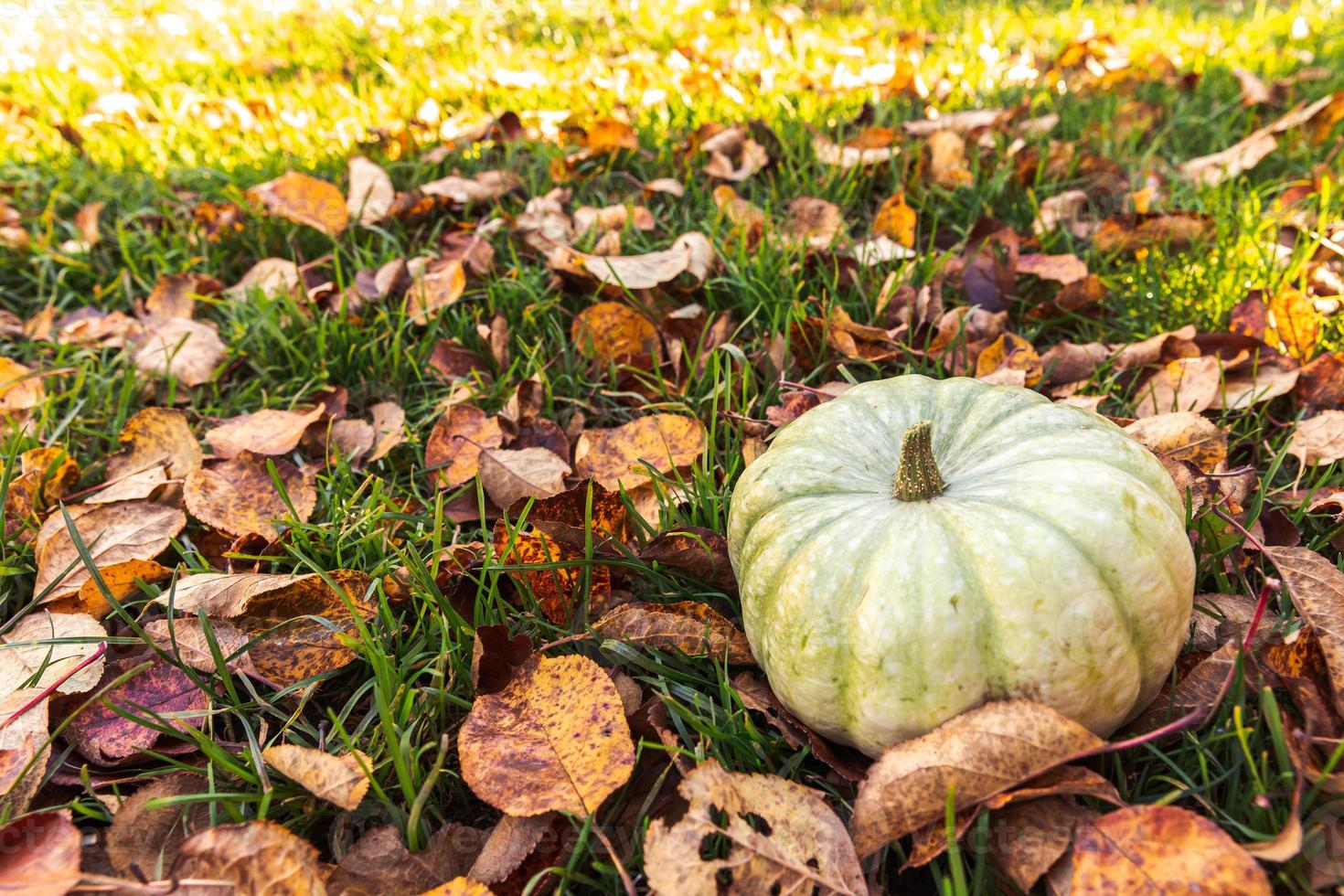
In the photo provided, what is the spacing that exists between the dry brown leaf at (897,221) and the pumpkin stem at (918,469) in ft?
5.06

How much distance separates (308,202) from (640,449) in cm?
175

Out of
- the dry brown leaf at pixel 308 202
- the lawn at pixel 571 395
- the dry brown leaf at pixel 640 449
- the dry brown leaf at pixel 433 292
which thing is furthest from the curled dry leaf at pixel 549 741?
the dry brown leaf at pixel 308 202

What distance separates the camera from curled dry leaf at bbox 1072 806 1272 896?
1.23m

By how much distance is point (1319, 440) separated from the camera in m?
2.19

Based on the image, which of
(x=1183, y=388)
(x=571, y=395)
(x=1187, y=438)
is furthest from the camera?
(x=571, y=395)

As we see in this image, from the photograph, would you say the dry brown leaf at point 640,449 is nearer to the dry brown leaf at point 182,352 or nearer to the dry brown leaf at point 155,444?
the dry brown leaf at point 155,444

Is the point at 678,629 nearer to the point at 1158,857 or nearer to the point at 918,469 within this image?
the point at 918,469

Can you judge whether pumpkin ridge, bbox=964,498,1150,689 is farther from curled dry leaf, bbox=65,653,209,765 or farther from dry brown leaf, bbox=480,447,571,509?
curled dry leaf, bbox=65,653,209,765

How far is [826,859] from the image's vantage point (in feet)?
4.67

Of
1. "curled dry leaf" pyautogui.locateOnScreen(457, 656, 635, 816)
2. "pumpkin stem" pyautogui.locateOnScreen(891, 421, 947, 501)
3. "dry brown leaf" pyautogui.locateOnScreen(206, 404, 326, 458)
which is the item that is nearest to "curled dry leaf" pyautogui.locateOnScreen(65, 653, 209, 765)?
"curled dry leaf" pyautogui.locateOnScreen(457, 656, 635, 816)

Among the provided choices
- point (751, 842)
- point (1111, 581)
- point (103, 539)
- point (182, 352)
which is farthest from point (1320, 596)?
point (182, 352)

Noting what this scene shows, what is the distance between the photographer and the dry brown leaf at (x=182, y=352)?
2.83 metres

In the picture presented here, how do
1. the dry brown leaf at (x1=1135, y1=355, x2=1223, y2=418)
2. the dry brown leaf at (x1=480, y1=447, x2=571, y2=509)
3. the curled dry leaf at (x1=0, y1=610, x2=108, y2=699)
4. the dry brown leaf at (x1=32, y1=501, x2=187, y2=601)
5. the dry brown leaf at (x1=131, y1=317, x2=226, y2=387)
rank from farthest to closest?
1. the dry brown leaf at (x1=131, y1=317, x2=226, y2=387)
2. the dry brown leaf at (x1=1135, y1=355, x2=1223, y2=418)
3. the dry brown leaf at (x1=480, y1=447, x2=571, y2=509)
4. the dry brown leaf at (x1=32, y1=501, x2=187, y2=601)
5. the curled dry leaf at (x1=0, y1=610, x2=108, y2=699)

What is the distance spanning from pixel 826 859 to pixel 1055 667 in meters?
0.44
